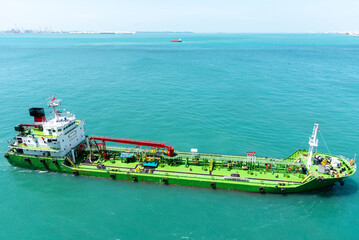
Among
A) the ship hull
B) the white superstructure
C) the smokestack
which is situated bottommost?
the ship hull

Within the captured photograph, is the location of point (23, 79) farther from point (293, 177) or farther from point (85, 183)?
point (293, 177)

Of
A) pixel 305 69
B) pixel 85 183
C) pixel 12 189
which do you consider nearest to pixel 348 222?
pixel 85 183

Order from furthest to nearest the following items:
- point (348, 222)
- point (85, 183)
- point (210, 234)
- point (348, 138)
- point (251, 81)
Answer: point (251, 81) < point (348, 138) < point (85, 183) < point (348, 222) < point (210, 234)

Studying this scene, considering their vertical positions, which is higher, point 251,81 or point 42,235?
point 251,81

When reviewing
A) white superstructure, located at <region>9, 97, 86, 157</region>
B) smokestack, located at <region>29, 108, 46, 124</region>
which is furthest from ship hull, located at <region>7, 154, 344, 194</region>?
smokestack, located at <region>29, 108, 46, 124</region>

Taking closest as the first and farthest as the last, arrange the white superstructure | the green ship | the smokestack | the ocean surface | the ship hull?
the ocean surface, the ship hull, the green ship, the white superstructure, the smokestack

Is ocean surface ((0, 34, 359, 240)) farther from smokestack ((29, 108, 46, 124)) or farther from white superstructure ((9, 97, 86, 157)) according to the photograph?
smokestack ((29, 108, 46, 124))

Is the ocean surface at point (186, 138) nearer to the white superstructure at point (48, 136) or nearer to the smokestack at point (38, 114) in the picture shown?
the white superstructure at point (48, 136)

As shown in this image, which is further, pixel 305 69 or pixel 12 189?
pixel 305 69

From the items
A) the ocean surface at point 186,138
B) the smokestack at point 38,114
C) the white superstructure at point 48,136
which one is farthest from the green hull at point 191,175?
the smokestack at point 38,114
